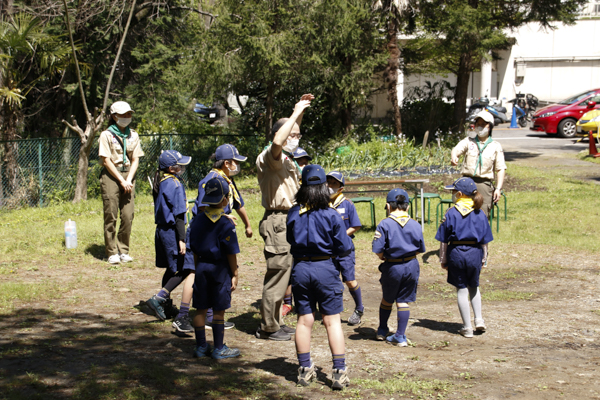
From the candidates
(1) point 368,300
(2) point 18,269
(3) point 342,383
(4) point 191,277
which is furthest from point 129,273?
(3) point 342,383

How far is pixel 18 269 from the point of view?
7.68 m

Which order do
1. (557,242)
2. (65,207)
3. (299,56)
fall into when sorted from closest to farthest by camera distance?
(557,242) → (65,207) → (299,56)

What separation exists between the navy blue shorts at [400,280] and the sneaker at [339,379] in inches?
50.2

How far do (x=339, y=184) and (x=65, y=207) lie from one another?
7871mm

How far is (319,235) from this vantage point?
436 cm

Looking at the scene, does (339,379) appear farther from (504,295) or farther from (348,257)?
(504,295)

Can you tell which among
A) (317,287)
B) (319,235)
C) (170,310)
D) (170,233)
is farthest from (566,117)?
(317,287)

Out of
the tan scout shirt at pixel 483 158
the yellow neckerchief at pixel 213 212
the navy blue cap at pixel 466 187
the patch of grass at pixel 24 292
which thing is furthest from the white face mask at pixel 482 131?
the patch of grass at pixel 24 292

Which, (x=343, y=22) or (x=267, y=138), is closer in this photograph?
(x=343, y=22)

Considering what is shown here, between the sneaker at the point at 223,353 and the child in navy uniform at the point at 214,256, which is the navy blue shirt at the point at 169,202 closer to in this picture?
the child in navy uniform at the point at 214,256

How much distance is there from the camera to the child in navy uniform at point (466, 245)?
562 centimetres

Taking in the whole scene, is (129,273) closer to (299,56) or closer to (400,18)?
(299,56)

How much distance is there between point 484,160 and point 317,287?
4.29 metres

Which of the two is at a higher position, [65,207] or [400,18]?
[400,18]
